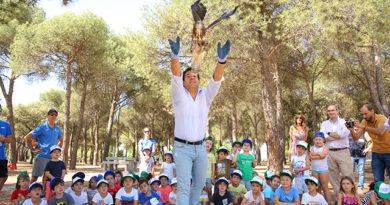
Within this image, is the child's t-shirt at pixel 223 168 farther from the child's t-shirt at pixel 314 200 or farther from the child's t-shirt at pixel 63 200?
the child's t-shirt at pixel 63 200

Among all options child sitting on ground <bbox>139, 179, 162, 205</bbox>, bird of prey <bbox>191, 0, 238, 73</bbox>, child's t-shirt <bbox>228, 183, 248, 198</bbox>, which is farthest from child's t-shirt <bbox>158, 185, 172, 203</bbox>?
bird of prey <bbox>191, 0, 238, 73</bbox>

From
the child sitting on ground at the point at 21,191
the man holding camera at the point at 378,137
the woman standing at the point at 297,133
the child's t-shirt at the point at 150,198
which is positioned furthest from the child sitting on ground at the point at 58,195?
the man holding camera at the point at 378,137

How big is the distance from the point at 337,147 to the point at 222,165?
7.46 feet

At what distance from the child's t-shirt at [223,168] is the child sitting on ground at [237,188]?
0.57m

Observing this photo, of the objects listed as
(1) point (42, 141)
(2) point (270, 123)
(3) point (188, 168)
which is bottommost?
(3) point (188, 168)

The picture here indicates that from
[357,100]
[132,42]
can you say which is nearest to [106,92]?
[132,42]

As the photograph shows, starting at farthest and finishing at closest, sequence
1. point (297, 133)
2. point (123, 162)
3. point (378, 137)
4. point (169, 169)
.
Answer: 1. point (123, 162)
2. point (169, 169)
3. point (297, 133)
4. point (378, 137)

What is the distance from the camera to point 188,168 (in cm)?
Result: 276

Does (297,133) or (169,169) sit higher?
(297,133)

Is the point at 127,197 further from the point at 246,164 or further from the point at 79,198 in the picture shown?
the point at 246,164

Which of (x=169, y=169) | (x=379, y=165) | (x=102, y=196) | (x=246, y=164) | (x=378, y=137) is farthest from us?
(x=169, y=169)

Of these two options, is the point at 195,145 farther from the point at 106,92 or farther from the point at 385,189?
the point at 106,92

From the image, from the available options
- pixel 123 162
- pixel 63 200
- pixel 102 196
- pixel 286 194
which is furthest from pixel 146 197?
pixel 123 162

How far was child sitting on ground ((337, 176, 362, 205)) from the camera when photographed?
4.90 m
